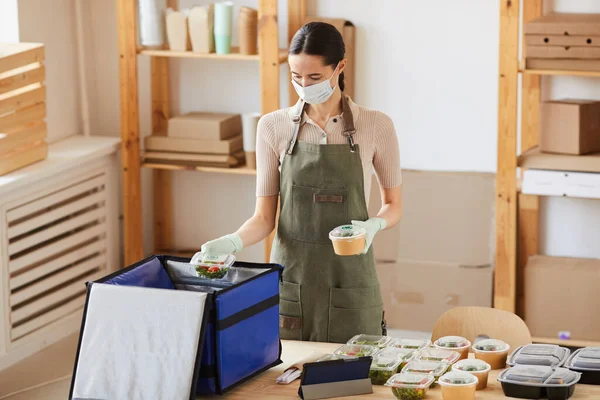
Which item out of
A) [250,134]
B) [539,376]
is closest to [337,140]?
[539,376]

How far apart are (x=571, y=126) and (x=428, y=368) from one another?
2.07 m

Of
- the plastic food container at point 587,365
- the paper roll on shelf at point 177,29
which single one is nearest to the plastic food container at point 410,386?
the plastic food container at point 587,365

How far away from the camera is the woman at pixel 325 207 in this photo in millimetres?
2787

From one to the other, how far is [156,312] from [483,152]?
2635 millimetres

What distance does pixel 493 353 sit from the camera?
2.41 metres

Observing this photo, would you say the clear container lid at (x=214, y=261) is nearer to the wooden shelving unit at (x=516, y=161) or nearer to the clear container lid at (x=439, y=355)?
the clear container lid at (x=439, y=355)

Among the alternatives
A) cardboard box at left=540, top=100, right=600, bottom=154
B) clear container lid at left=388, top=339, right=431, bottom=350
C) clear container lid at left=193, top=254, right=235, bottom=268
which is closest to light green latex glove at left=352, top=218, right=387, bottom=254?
clear container lid at left=388, top=339, right=431, bottom=350

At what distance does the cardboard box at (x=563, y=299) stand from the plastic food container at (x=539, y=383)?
2009 mm

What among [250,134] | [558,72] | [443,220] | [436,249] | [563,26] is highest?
[563,26]

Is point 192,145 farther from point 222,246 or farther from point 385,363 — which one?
point 385,363

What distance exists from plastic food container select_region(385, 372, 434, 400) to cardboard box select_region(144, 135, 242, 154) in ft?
8.06

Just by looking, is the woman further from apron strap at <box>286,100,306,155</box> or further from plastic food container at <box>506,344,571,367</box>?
plastic food container at <box>506,344,571,367</box>

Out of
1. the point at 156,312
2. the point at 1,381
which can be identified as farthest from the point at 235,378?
the point at 1,381

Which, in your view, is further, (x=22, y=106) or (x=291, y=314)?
(x=22, y=106)
